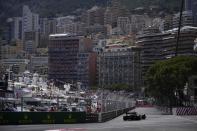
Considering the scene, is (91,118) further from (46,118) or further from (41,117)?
(41,117)

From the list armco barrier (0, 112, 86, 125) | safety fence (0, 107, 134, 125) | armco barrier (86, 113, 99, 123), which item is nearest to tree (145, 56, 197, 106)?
armco barrier (86, 113, 99, 123)

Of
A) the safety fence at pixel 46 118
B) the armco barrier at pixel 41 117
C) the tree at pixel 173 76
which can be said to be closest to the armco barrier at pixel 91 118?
the safety fence at pixel 46 118

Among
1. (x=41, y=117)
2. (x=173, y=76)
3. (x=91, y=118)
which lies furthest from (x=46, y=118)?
(x=173, y=76)

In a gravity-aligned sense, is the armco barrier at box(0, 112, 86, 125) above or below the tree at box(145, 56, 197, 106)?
below

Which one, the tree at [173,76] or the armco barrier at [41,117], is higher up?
the tree at [173,76]

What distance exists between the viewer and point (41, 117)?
144 feet

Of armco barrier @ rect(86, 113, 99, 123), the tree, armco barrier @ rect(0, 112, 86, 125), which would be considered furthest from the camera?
the tree

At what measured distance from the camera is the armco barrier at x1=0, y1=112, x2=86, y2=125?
4250 cm

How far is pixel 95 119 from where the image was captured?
47.1m

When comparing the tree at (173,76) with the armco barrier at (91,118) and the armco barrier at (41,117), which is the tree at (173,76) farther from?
the armco barrier at (41,117)

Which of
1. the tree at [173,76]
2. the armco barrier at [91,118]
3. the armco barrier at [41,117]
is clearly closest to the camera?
the armco barrier at [41,117]

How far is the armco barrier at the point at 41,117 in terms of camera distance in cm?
4250

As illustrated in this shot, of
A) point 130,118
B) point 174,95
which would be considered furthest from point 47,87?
point 130,118

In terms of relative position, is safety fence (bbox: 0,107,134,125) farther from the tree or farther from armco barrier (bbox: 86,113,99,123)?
the tree
